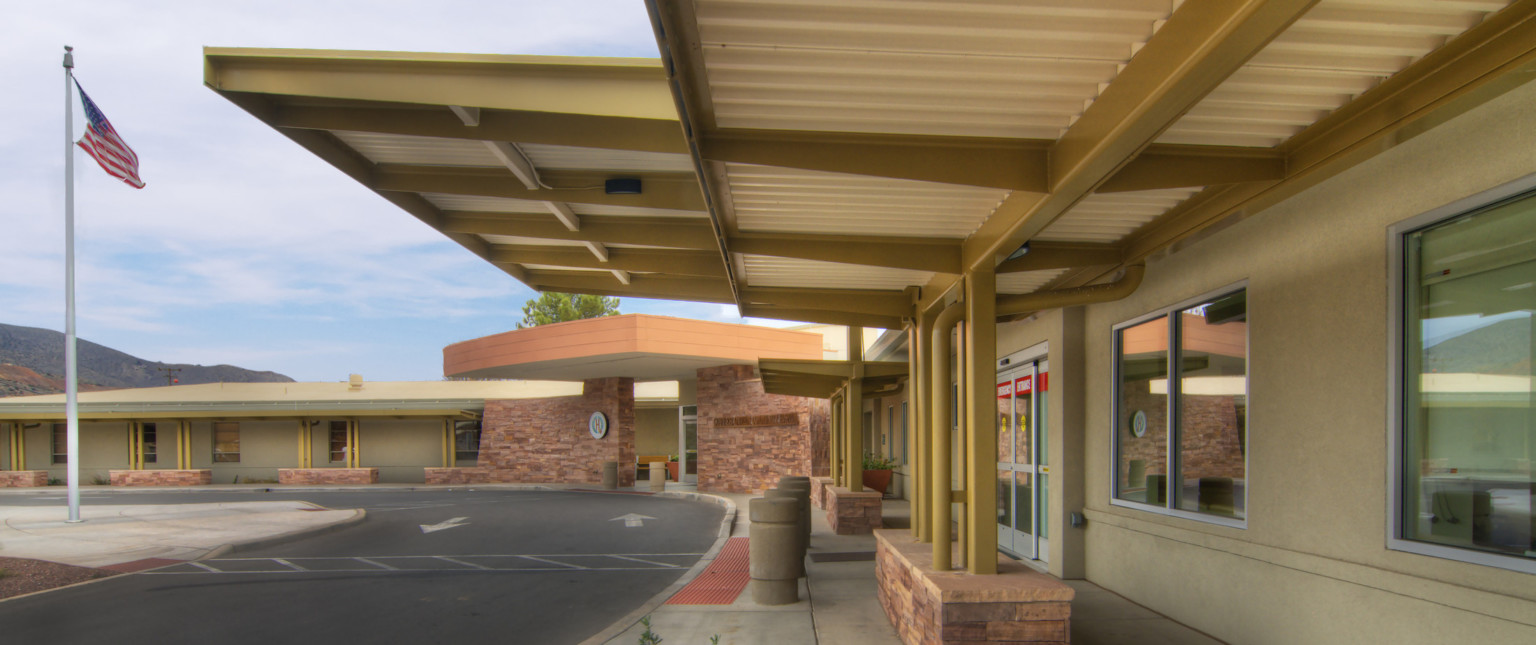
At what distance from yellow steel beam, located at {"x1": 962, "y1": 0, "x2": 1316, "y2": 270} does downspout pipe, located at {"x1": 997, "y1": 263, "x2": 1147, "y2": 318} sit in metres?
1.85

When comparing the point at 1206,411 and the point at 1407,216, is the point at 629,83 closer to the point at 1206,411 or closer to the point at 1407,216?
the point at 1407,216

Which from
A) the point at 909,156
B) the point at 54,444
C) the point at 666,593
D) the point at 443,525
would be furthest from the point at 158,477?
the point at 909,156

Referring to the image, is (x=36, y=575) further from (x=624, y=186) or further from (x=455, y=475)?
(x=455, y=475)

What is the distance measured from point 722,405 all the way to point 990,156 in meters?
21.2

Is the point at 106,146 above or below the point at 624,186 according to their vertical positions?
above

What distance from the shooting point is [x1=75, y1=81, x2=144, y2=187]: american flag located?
17.4 metres

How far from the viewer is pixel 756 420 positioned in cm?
2470

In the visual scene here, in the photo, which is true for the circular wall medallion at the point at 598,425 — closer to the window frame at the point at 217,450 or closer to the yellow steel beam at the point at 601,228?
the window frame at the point at 217,450

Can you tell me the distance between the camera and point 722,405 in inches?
1003

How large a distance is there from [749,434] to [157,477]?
83.1ft

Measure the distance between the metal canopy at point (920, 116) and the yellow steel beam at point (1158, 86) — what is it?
1cm

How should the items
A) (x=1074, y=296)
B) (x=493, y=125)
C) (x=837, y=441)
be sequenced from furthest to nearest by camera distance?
1. (x=837, y=441)
2. (x=1074, y=296)
3. (x=493, y=125)

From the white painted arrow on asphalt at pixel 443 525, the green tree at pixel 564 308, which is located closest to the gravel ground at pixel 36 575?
the white painted arrow on asphalt at pixel 443 525

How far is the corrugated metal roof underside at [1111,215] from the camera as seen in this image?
19.5ft
